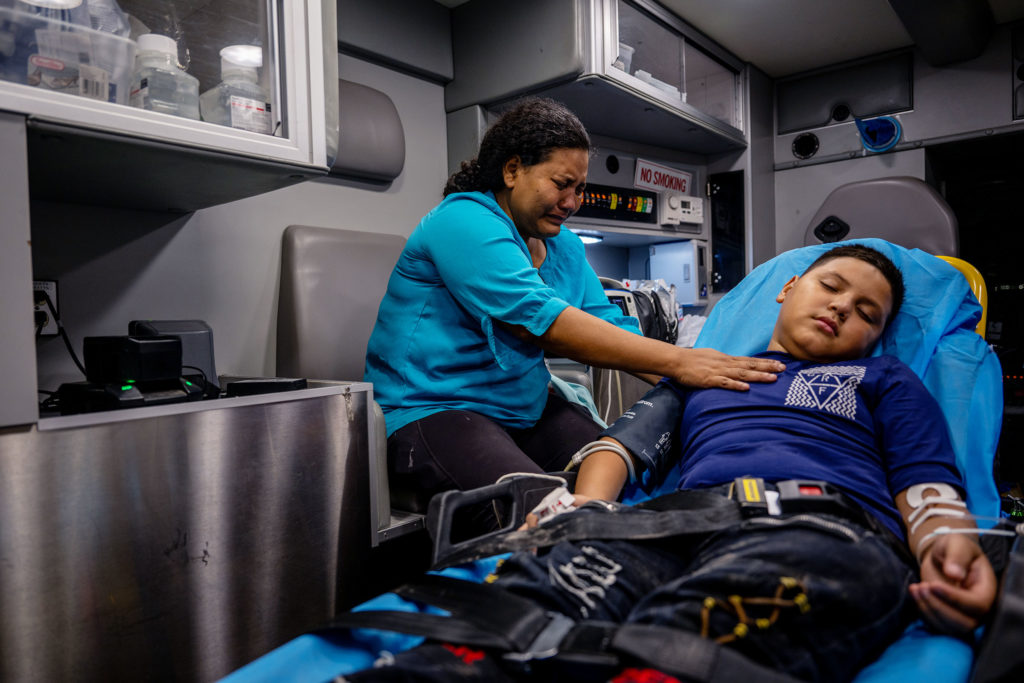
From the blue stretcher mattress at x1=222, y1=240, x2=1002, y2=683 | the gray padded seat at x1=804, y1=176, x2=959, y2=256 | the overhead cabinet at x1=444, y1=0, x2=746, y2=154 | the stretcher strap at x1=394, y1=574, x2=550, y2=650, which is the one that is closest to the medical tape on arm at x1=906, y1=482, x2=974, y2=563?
the blue stretcher mattress at x1=222, y1=240, x2=1002, y2=683

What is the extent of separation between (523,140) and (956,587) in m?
1.27

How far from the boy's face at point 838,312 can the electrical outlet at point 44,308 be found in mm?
1739

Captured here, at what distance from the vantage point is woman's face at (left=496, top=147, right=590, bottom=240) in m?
1.60

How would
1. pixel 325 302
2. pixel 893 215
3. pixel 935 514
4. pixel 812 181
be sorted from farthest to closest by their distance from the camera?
1. pixel 812 181
2. pixel 893 215
3. pixel 325 302
4. pixel 935 514

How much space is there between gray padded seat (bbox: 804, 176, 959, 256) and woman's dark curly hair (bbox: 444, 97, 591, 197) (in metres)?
1.93

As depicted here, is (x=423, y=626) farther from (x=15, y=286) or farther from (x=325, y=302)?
(x=325, y=302)

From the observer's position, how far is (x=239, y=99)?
129 centimetres

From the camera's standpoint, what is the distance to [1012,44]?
123 inches

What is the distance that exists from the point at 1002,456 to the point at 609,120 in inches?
94.5

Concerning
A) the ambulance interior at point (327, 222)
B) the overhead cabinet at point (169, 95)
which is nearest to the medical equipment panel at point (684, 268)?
the ambulance interior at point (327, 222)

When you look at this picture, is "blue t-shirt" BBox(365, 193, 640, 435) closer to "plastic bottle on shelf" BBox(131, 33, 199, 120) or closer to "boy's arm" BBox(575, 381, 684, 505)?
"boy's arm" BBox(575, 381, 684, 505)

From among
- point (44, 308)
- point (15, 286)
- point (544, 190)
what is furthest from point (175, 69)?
point (544, 190)

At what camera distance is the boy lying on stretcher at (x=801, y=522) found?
692 mm

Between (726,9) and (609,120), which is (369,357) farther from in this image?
(726,9)
